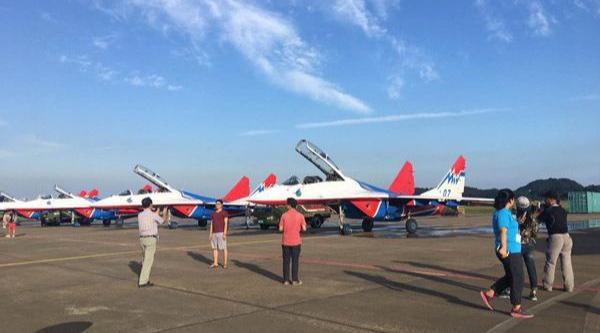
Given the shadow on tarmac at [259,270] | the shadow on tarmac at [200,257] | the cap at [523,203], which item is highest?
the cap at [523,203]

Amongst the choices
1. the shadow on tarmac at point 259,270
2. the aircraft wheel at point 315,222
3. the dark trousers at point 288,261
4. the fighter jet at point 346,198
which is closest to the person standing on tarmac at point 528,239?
the dark trousers at point 288,261

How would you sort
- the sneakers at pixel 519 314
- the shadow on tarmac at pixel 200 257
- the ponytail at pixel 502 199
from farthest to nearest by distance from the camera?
the shadow on tarmac at pixel 200 257
the ponytail at pixel 502 199
the sneakers at pixel 519 314

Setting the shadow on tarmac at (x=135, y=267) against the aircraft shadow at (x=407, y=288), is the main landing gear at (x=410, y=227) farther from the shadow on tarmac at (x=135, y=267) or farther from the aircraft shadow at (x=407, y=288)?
the shadow on tarmac at (x=135, y=267)

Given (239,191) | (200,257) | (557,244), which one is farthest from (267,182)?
(557,244)

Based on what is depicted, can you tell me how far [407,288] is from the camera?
7871mm

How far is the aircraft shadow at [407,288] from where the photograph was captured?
264 inches

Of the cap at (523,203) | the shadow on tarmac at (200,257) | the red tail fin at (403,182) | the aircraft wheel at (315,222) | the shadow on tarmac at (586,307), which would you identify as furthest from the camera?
the red tail fin at (403,182)

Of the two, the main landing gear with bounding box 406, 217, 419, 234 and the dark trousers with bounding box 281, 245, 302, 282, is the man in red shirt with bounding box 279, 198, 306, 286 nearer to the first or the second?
the dark trousers with bounding box 281, 245, 302, 282

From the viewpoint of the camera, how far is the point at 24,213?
37.9 metres

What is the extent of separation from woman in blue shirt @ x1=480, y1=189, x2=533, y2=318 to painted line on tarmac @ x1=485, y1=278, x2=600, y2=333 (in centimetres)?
22

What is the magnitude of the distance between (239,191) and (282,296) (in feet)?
91.5

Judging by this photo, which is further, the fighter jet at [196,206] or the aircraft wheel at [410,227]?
the fighter jet at [196,206]

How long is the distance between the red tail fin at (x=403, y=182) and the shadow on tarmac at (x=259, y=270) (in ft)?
58.3

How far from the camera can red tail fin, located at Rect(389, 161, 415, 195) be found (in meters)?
28.0
